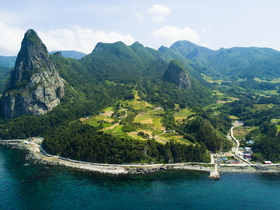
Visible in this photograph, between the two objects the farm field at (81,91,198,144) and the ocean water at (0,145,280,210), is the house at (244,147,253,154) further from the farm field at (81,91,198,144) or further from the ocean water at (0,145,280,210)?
the farm field at (81,91,198,144)

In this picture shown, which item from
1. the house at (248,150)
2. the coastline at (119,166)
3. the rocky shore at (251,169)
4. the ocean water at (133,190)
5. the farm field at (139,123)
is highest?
the farm field at (139,123)

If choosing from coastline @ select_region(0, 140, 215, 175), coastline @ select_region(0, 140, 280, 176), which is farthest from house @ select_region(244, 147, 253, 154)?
coastline @ select_region(0, 140, 215, 175)

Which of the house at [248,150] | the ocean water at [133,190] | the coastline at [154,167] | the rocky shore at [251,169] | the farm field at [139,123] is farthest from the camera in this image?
the farm field at [139,123]

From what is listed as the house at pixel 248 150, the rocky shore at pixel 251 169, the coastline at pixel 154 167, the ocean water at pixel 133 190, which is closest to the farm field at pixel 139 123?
the coastline at pixel 154 167

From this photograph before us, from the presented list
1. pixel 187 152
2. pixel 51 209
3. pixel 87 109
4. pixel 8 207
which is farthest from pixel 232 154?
pixel 87 109

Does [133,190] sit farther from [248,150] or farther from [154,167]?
[248,150]

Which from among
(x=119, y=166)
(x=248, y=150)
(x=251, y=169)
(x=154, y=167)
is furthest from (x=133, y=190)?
(x=248, y=150)

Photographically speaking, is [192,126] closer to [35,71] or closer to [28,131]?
[28,131]

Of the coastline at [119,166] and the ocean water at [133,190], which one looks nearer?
the ocean water at [133,190]

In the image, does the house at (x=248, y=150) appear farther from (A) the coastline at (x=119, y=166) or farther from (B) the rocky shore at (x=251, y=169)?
(A) the coastline at (x=119, y=166)
